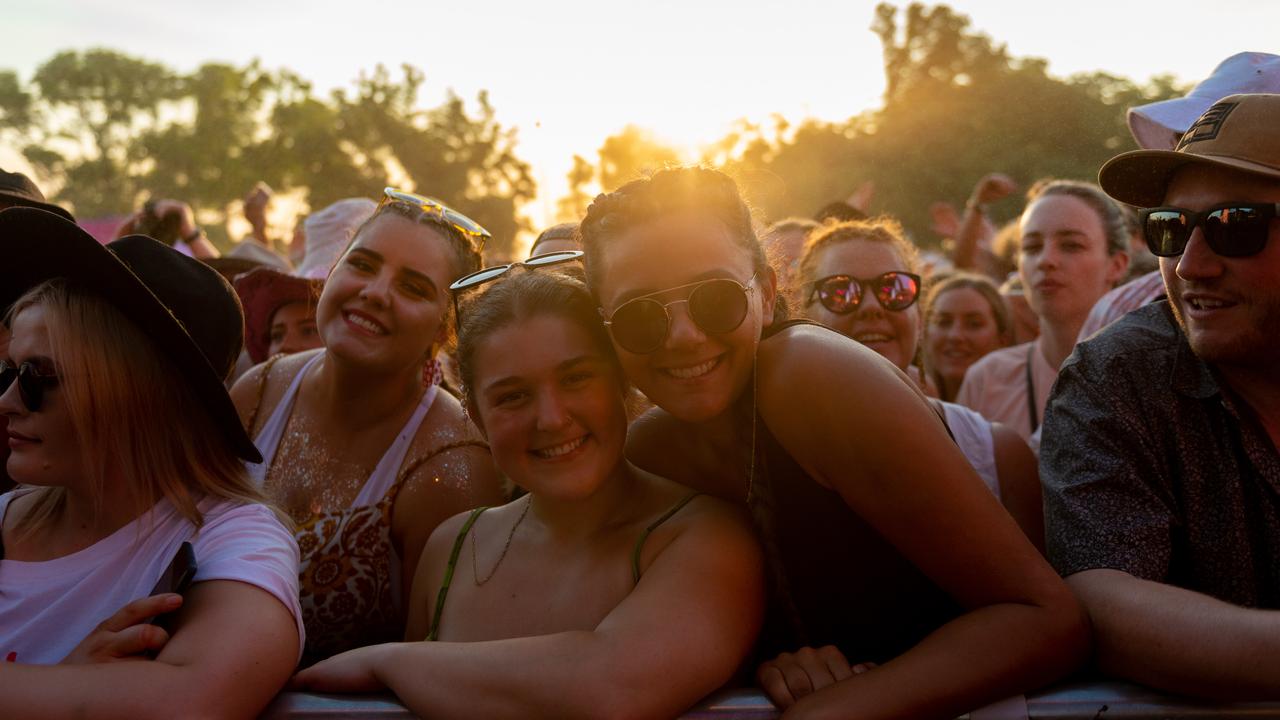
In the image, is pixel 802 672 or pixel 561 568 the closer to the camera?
pixel 802 672

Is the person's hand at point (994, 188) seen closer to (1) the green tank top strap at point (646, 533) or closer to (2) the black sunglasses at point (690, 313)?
(2) the black sunglasses at point (690, 313)

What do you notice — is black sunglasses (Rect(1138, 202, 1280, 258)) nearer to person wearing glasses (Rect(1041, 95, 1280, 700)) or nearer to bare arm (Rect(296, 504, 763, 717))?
person wearing glasses (Rect(1041, 95, 1280, 700))

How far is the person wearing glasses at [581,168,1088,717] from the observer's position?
1.97m

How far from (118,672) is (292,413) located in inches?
77.1

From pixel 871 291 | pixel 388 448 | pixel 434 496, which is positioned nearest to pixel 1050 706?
pixel 434 496

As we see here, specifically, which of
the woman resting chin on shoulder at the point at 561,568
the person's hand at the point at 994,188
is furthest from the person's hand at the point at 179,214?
the person's hand at the point at 994,188

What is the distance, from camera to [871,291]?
13.4 ft

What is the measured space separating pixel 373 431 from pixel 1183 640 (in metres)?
2.59

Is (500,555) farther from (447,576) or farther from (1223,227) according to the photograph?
(1223,227)

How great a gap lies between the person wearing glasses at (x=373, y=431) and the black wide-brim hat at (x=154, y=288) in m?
0.85

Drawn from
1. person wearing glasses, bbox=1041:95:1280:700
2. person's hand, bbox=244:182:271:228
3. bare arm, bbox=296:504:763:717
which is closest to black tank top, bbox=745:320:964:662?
bare arm, bbox=296:504:763:717

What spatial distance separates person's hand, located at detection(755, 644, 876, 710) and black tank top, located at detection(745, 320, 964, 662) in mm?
177

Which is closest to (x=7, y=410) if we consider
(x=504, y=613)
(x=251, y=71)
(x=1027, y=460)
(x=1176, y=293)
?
(x=504, y=613)

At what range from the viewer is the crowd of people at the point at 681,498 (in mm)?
1958
